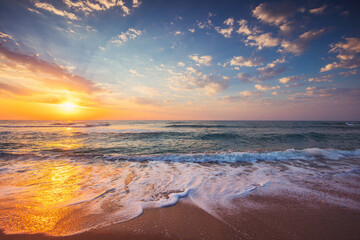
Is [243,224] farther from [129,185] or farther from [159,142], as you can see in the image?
[159,142]

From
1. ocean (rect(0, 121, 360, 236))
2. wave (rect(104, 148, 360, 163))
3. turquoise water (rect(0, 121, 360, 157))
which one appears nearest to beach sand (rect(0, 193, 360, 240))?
ocean (rect(0, 121, 360, 236))

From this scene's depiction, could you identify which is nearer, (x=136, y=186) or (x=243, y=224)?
(x=243, y=224)

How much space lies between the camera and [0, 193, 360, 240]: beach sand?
7.21 feet

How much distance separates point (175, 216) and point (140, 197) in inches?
44.7

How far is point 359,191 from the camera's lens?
3.73 m

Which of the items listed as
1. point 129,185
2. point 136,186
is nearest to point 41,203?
point 129,185

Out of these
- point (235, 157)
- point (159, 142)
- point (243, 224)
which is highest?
point (243, 224)

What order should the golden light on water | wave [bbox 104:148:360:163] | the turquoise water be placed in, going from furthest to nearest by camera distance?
the turquoise water < wave [bbox 104:148:360:163] < the golden light on water

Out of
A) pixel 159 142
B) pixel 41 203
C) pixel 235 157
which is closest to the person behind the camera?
pixel 41 203

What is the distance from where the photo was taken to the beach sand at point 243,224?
7.21 ft

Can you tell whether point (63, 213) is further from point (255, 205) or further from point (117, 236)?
point (255, 205)

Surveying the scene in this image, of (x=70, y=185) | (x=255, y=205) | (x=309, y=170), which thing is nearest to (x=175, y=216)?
(x=255, y=205)

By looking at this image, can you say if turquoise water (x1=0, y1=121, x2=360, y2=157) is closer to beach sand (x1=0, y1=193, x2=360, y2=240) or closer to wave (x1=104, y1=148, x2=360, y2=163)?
wave (x1=104, y1=148, x2=360, y2=163)

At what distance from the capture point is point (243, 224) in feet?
8.11
